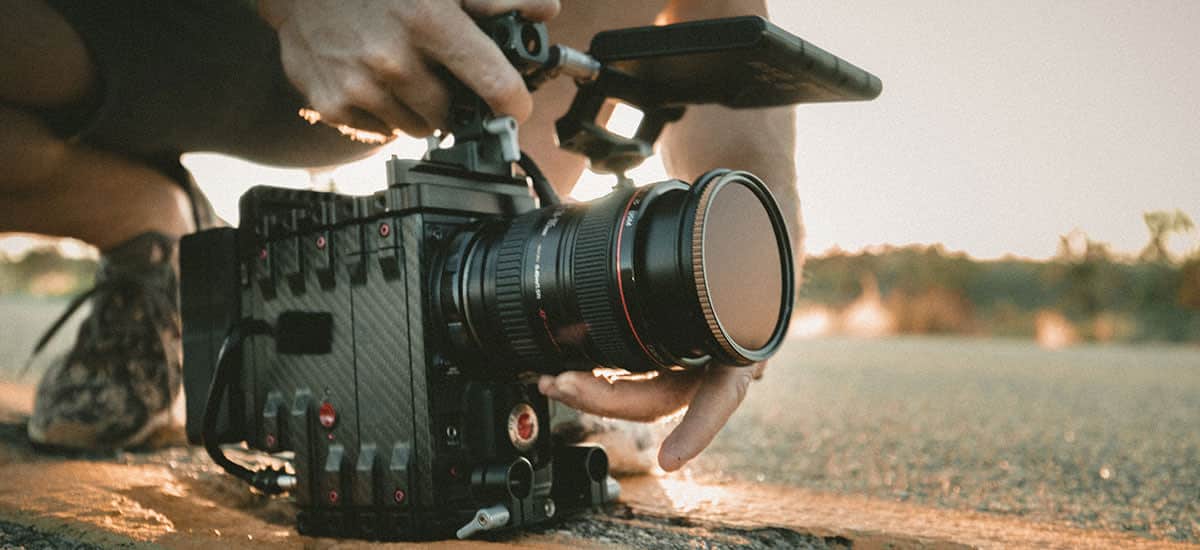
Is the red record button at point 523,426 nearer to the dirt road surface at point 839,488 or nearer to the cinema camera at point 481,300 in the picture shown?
the cinema camera at point 481,300

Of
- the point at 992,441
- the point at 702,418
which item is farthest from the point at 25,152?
the point at 992,441

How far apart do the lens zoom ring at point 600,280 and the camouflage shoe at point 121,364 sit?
131cm

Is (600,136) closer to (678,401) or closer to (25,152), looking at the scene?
(678,401)

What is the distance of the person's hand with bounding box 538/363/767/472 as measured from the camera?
1.10 m

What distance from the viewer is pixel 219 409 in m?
1.33

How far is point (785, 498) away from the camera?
1.48 m

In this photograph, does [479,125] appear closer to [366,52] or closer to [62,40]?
[366,52]

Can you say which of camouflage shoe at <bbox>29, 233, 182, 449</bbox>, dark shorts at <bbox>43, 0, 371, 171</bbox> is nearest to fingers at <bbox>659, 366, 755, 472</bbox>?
camouflage shoe at <bbox>29, 233, 182, 449</bbox>

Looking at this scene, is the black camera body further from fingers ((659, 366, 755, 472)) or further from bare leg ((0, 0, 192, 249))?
bare leg ((0, 0, 192, 249))

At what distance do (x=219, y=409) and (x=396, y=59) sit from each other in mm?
568

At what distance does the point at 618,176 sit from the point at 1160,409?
2.03 meters

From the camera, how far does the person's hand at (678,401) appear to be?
1098 millimetres

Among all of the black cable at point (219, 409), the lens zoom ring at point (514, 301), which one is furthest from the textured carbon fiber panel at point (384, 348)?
the black cable at point (219, 409)

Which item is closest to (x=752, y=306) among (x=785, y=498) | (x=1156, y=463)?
(x=785, y=498)
